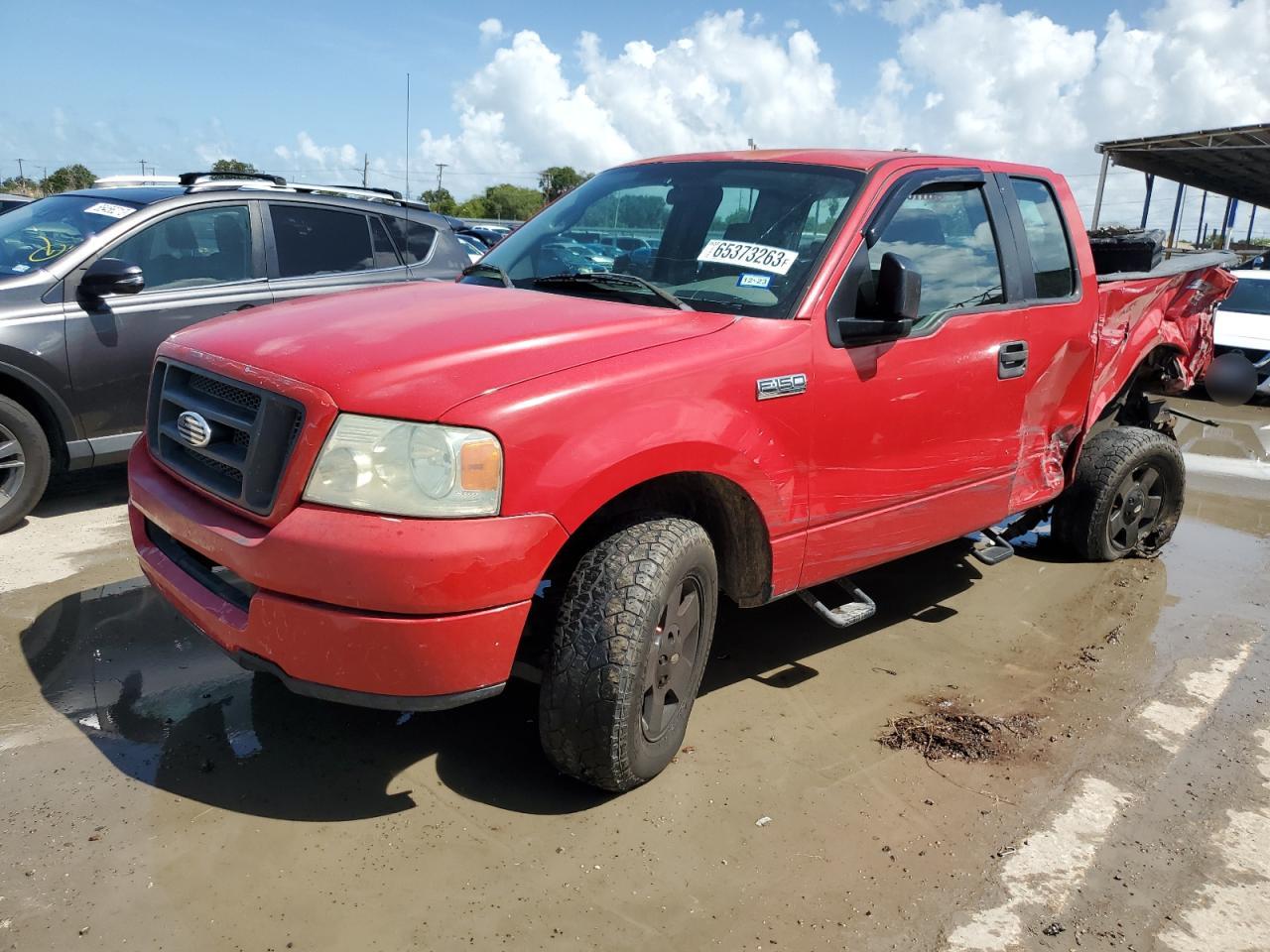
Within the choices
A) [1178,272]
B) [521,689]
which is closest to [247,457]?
[521,689]

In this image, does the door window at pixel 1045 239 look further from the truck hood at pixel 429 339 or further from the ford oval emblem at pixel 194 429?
the ford oval emblem at pixel 194 429

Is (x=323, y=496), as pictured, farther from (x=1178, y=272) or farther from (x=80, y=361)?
(x=1178, y=272)

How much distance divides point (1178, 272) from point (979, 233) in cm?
201

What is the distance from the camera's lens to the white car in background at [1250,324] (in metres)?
11.6

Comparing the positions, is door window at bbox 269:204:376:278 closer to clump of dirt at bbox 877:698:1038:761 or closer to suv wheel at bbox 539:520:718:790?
suv wheel at bbox 539:520:718:790

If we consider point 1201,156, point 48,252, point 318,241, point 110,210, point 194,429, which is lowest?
point 194,429

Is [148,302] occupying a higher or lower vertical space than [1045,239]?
lower

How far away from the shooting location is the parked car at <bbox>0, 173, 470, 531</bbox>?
4980mm

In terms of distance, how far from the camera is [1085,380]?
459 cm

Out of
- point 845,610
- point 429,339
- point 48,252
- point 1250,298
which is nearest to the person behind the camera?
point 429,339

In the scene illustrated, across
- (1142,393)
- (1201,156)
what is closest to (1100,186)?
(1201,156)

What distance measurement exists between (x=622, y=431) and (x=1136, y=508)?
3988 millimetres

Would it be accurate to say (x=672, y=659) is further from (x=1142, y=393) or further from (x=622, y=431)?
(x=1142, y=393)

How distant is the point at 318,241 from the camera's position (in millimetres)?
6215
